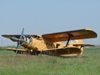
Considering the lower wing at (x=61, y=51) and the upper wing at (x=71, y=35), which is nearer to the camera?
the upper wing at (x=71, y=35)

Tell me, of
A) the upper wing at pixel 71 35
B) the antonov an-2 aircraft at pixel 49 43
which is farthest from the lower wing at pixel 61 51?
the upper wing at pixel 71 35

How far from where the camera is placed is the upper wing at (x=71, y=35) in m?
22.9

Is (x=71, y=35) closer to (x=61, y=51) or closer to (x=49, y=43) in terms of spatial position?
(x=61, y=51)

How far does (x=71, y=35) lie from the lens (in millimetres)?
24969

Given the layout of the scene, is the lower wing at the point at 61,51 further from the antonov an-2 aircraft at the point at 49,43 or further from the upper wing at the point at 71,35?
the upper wing at the point at 71,35

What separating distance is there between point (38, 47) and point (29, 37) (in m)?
1.15

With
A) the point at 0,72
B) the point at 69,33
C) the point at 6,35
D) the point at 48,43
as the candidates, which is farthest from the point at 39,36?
the point at 0,72

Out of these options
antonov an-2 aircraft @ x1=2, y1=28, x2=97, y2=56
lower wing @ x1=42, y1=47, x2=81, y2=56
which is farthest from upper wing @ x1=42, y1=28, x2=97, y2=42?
lower wing @ x1=42, y1=47, x2=81, y2=56

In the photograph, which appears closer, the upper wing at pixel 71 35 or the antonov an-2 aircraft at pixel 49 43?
the upper wing at pixel 71 35

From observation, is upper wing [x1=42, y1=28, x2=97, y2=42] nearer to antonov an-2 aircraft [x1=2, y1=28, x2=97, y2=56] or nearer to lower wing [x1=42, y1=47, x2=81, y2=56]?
antonov an-2 aircraft [x1=2, y1=28, x2=97, y2=56]

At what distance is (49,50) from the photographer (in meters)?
23.6

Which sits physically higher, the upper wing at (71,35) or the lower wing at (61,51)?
the upper wing at (71,35)

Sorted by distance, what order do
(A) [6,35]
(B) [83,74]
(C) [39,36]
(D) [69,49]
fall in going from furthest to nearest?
1. (A) [6,35]
2. (C) [39,36]
3. (D) [69,49]
4. (B) [83,74]

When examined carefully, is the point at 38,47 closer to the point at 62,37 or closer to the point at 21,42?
the point at 21,42
